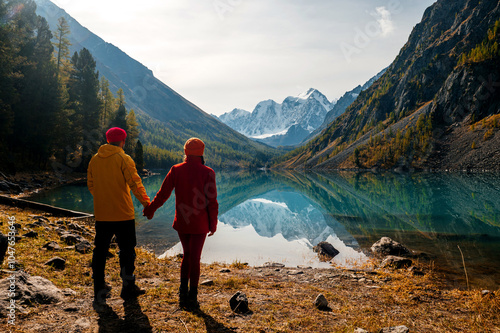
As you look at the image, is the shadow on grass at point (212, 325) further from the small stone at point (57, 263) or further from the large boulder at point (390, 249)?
the large boulder at point (390, 249)

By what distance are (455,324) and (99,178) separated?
331 inches

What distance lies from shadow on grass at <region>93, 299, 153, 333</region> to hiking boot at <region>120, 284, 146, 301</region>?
0.38 m

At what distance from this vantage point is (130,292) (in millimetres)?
6129

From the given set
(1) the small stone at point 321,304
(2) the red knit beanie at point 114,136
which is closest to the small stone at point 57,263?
(2) the red knit beanie at point 114,136

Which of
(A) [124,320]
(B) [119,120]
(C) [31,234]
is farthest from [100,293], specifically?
(B) [119,120]

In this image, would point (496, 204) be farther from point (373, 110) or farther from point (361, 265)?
point (373, 110)

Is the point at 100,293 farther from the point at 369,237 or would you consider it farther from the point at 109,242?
the point at 369,237

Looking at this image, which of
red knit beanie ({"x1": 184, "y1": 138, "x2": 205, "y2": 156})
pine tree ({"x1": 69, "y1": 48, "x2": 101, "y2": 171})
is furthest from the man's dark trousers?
pine tree ({"x1": 69, "y1": 48, "x2": 101, "y2": 171})

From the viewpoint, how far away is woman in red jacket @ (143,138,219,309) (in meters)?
5.89

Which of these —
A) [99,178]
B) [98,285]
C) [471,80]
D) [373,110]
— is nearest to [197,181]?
[99,178]

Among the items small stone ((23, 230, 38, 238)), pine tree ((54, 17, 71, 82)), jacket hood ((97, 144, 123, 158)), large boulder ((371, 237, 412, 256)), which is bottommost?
large boulder ((371, 237, 412, 256))

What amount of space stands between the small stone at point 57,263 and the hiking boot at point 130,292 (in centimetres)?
255

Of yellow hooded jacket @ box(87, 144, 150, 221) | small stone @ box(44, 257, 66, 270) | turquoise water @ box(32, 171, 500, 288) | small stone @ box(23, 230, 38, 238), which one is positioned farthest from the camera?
turquoise water @ box(32, 171, 500, 288)

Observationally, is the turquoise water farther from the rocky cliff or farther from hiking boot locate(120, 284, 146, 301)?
the rocky cliff
